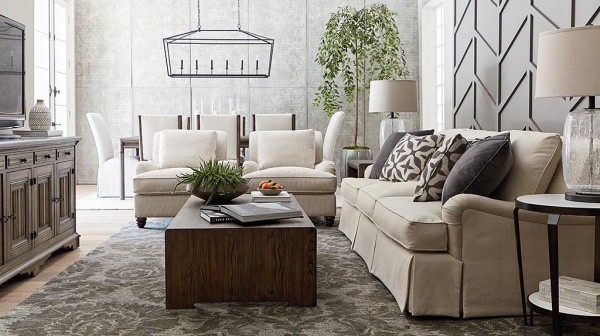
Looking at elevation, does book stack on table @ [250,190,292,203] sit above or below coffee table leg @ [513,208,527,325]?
above

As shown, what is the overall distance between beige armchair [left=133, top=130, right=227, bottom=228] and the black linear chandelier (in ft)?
9.60

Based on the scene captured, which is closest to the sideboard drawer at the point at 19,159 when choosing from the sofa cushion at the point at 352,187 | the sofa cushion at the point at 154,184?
the sofa cushion at the point at 154,184

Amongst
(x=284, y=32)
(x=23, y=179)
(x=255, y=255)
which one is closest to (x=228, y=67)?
(x=284, y=32)

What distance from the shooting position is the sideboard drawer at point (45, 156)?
163 inches

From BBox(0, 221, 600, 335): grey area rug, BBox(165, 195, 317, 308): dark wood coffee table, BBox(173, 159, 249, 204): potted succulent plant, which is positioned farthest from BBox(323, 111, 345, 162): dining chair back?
BBox(165, 195, 317, 308): dark wood coffee table

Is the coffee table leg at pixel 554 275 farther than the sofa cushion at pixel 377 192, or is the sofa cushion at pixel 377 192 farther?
the sofa cushion at pixel 377 192

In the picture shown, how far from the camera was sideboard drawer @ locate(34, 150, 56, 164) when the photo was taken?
4137 millimetres

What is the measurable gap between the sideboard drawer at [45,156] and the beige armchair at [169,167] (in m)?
1.22

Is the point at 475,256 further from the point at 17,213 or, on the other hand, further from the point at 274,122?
the point at 274,122

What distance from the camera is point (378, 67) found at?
9203 millimetres

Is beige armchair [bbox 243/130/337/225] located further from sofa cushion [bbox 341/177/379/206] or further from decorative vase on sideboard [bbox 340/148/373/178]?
decorative vase on sideboard [bbox 340/148/373/178]

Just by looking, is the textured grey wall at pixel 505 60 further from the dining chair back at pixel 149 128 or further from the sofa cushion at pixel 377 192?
the dining chair back at pixel 149 128

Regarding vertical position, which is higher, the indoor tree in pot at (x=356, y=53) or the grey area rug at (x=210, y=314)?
the indoor tree in pot at (x=356, y=53)

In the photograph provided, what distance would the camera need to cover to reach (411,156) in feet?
15.4
